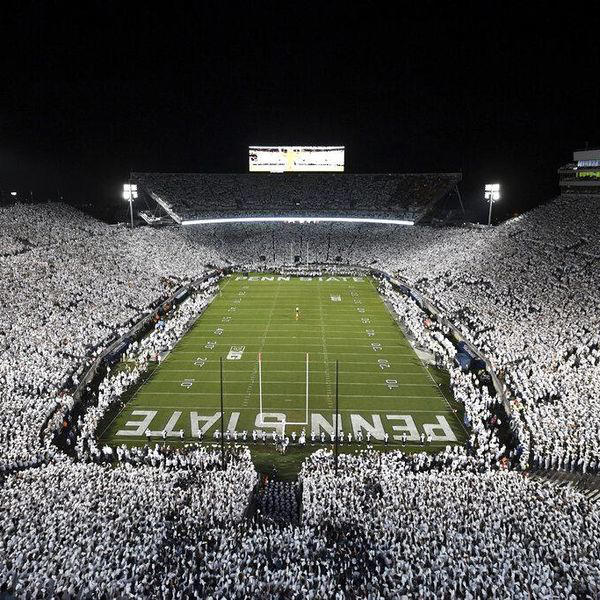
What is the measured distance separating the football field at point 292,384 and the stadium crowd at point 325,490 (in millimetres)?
1183

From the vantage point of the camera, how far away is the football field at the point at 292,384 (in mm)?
18453

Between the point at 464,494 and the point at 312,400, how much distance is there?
28.9ft

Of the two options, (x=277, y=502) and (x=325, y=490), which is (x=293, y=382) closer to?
(x=277, y=502)

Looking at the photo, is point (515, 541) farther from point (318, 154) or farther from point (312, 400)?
point (318, 154)

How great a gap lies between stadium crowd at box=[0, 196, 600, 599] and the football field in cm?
118

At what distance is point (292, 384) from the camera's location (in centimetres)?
2234

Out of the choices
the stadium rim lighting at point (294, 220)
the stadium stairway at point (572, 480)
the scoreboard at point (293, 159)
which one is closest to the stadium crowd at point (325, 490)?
the stadium stairway at point (572, 480)

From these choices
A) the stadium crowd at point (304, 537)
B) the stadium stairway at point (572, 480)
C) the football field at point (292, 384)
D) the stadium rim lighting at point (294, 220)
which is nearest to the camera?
the stadium crowd at point (304, 537)

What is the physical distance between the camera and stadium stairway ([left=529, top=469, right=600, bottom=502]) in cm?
1400

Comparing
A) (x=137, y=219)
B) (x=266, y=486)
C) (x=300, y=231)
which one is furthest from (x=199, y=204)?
(x=266, y=486)

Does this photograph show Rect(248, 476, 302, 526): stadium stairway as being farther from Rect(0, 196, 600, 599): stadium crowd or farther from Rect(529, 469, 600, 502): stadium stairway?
Rect(529, 469, 600, 502): stadium stairway

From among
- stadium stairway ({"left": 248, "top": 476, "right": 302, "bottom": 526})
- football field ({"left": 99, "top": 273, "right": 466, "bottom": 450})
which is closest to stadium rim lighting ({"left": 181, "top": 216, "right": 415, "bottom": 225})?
football field ({"left": 99, "top": 273, "right": 466, "bottom": 450})

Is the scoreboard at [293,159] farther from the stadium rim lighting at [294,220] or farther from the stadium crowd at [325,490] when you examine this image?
the stadium crowd at [325,490]

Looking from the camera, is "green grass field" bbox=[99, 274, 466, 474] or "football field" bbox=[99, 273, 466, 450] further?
"green grass field" bbox=[99, 274, 466, 474]
